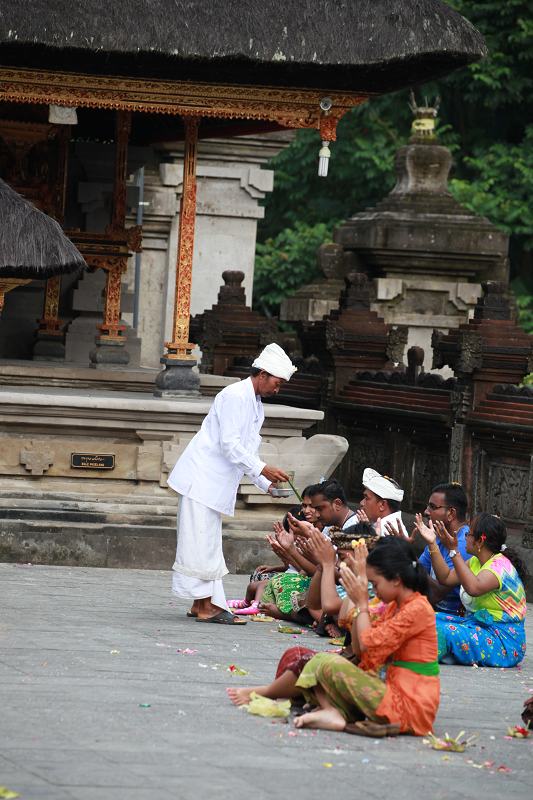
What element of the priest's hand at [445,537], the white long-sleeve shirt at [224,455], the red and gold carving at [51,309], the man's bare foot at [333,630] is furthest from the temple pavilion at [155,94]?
the priest's hand at [445,537]

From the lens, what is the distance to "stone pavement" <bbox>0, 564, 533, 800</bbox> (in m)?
3.82

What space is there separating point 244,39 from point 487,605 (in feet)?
15.9

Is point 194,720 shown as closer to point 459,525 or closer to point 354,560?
point 354,560

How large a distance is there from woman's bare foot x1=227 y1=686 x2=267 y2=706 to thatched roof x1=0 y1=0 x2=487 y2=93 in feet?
18.1

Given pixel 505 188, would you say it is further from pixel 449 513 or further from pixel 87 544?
pixel 449 513

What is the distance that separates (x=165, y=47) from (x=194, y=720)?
5.79 metres

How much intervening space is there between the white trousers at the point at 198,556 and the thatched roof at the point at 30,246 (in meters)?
2.55

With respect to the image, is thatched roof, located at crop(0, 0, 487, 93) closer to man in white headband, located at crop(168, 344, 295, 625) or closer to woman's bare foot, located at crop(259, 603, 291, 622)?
man in white headband, located at crop(168, 344, 295, 625)

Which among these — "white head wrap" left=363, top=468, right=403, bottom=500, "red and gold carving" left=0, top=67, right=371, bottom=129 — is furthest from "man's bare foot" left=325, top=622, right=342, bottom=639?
"red and gold carving" left=0, top=67, right=371, bottom=129

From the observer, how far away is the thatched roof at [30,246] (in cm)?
866

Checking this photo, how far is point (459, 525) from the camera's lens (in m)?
Result: 6.68

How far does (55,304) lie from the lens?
11.8 metres

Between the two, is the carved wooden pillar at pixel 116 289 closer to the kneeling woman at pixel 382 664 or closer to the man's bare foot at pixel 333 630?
the man's bare foot at pixel 333 630

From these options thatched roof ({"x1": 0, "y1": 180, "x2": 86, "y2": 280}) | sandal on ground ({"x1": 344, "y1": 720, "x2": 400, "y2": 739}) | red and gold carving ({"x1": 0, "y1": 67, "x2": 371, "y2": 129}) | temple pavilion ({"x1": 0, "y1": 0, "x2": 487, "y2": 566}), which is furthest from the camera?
red and gold carving ({"x1": 0, "y1": 67, "x2": 371, "y2": 129})
